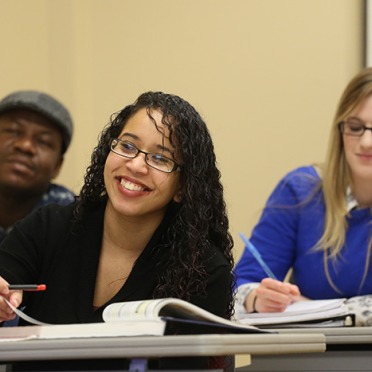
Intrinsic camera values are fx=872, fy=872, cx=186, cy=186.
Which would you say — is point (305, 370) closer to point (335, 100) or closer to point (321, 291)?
point (321, 291)

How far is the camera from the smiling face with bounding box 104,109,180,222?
174 cm

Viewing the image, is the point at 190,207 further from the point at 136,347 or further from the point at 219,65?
the point at 219,65

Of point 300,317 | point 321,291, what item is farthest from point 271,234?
point 300,317

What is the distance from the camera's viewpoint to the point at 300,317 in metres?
1.89

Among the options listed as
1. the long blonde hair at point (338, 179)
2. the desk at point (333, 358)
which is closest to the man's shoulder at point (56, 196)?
the long blonde hair at point (338, 179)

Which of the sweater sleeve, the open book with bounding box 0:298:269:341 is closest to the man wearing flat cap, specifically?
the sweater sleeve

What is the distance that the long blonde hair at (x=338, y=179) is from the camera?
7.86 ft

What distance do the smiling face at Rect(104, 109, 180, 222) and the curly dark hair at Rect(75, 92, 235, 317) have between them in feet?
0.07

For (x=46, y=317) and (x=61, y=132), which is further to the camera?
(x=61, y=132)

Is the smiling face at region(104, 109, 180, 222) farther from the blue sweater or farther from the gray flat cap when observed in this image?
the gray flat cap

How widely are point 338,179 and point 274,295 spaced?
0.55m

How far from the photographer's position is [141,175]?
174cm

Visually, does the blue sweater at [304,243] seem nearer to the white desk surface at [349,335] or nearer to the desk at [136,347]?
the white desk surface at [349,335]

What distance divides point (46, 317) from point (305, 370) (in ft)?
1.77
